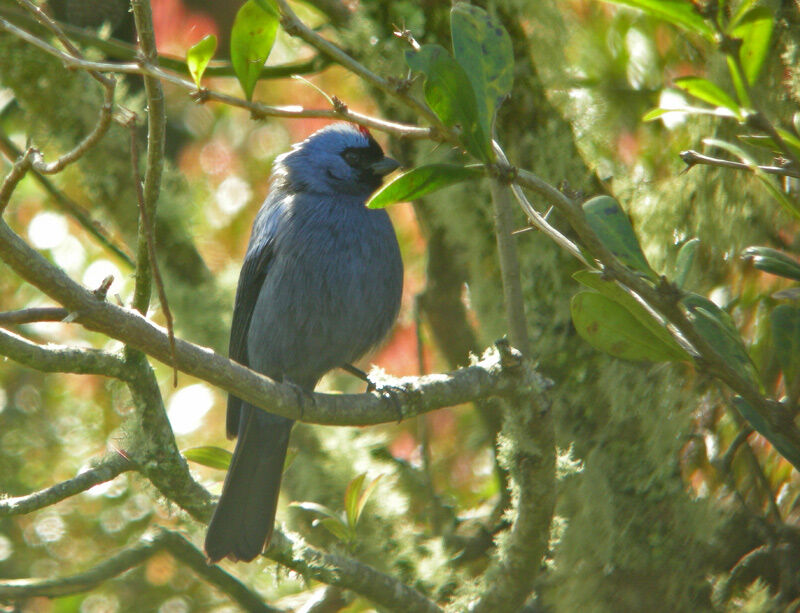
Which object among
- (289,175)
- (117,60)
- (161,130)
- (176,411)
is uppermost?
(117,60)

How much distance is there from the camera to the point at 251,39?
180 cm

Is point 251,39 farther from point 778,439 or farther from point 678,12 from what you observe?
point 778,439

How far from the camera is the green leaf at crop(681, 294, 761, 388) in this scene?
185 cm

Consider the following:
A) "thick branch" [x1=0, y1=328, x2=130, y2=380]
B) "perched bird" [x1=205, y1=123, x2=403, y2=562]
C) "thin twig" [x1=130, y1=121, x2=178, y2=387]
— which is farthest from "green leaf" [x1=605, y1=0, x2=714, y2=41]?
"perched bird" [x1=205, y1=123, x2=403, y2=562]

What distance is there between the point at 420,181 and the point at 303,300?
192 centimetres

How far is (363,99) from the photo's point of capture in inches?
157

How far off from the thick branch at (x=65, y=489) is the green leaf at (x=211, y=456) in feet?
1.34

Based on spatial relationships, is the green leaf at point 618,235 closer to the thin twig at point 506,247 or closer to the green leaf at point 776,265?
the green leaf at point 776,265

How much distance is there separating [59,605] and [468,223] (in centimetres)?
227

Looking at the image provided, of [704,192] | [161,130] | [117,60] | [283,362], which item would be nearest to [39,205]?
[117,60]

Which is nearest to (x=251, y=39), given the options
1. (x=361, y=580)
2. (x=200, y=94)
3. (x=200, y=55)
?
(x=200, y=55)

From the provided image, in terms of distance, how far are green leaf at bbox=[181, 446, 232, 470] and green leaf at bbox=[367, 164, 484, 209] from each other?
1458 mm

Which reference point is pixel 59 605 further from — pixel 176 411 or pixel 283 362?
pixel 283 362

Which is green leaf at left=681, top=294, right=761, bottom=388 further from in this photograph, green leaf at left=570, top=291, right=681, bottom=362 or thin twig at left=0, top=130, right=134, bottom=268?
thin twig at left=0, top=130, right=134, bottom=268
